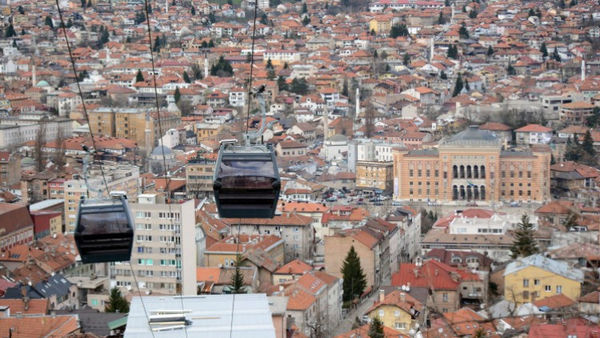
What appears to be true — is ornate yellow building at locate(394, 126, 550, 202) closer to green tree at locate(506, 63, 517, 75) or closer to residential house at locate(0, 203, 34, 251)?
residential house at locate(0, 203, 34, 251)

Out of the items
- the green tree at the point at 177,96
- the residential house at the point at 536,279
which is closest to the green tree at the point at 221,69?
the green tree at the point at 177,96

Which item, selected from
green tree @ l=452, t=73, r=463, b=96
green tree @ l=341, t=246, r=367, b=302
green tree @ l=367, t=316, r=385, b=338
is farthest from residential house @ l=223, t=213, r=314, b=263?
green tree @ l=452, t=73, r=463, b=96

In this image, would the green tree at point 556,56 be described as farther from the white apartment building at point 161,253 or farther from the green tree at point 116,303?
the green tree at point 116,303

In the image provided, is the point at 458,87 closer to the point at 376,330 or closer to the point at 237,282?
the point at 237,282

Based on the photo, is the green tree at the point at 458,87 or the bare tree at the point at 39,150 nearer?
the bare tree at the point at 39,150

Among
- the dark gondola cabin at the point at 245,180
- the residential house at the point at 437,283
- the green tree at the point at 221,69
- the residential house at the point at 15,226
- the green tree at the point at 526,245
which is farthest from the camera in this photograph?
the green tree at the point at 221,69

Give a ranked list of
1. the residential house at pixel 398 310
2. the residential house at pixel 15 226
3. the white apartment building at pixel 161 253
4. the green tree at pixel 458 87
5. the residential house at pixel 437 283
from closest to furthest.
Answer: the residential house at pixel 398 310, the residential house at pixel 437 283, the white apartment building at pixel 161 253, the residential house at pixel 15 226, the green tree at pixel 458 87
